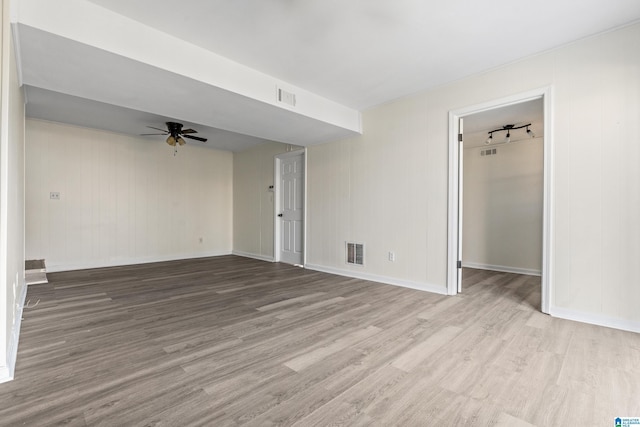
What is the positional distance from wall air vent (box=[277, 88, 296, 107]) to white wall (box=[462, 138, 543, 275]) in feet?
13.0

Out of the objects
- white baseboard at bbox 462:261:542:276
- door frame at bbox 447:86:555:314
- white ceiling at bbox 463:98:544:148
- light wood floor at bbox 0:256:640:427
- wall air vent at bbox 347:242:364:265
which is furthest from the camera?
white baseboard at bbox 462:261:542:276

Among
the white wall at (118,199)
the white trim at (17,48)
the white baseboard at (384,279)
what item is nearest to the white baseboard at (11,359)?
the white trim at (17,48)

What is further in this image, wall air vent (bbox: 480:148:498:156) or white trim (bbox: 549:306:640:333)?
wall air vent (bbox: 480:148:498:156)

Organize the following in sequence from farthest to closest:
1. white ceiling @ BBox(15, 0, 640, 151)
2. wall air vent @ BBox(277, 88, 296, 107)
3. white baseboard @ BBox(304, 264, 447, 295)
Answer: white baseboard @ BBox(304, 264, 447, 295)
wall air vent @ BBox(277, 88, 296, 107)
white ceiling @ BBox(15, 0, 640, 151)

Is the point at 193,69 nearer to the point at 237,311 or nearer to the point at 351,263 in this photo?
the point at 237,311

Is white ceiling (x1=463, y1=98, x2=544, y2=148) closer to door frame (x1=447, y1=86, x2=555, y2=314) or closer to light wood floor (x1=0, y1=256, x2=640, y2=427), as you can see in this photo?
door frame (x1=447, y1=86, x2=555, y2=314)

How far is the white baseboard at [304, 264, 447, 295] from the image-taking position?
12.6 feet

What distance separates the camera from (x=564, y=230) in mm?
2910

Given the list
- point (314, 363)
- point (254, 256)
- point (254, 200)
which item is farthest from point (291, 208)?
point (314, 363)

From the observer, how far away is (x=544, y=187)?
303 centimetres

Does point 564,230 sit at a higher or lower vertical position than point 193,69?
lower

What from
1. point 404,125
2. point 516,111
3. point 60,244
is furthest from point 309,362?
point 60,244

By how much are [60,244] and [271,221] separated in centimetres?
384

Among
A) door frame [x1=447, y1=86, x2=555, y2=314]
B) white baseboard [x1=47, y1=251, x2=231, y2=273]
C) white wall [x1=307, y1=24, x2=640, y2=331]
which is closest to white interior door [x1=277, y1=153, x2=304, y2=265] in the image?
white baseboard [x1=47, y1=251, x2=231, y2=273]
